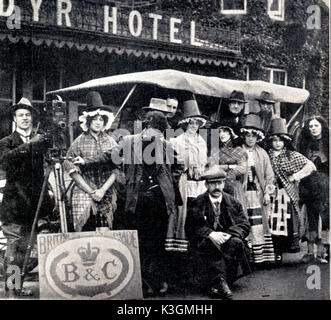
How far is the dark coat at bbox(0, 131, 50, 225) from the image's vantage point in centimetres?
648

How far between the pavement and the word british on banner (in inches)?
23.5

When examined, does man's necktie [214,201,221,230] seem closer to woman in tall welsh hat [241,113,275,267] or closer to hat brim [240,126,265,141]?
woman in tall welsh hat [241,113,275,267]

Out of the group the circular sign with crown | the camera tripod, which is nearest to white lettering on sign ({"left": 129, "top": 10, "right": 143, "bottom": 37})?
the camera tripod

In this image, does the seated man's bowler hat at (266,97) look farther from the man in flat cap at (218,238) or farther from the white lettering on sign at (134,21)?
the white lettering on sign at (134,21)

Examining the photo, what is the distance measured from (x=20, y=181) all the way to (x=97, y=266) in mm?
1331

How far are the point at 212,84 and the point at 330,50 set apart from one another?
67.6 inches

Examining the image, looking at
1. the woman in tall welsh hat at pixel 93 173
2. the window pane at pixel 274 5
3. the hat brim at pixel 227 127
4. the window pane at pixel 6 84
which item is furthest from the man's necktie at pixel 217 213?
the window pane at pixel 6 84

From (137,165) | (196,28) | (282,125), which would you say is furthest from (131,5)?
(282,125)

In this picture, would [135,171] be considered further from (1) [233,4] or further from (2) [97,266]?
(1) [233,4]

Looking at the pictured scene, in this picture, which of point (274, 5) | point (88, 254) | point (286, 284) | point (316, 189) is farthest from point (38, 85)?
point (286, 284)

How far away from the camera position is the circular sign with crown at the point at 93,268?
6.56m

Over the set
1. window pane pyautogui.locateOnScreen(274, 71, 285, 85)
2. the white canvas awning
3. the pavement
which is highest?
window pane pyautogui.locateOnScreen(274, 71, 285, 85)

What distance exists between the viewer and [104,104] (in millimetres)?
6672

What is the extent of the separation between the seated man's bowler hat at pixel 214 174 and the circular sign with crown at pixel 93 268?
1298 mm
